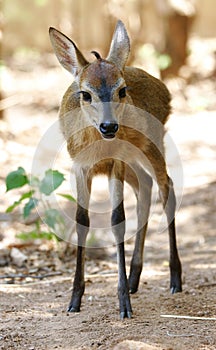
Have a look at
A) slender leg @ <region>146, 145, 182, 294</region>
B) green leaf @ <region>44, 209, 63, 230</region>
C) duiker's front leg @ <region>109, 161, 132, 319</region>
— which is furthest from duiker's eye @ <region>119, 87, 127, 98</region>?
green leaf @ <region>44, 209, 63, 230</region>

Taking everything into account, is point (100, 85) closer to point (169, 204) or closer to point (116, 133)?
point (116, 133)

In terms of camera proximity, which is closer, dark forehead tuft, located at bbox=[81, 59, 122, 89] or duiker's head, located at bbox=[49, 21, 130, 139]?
duiker's head, located at bbox=[49, 21, 130, 139]

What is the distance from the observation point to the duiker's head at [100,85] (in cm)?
476

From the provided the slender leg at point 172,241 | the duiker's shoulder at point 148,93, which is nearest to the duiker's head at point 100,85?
the duiker's shoulder at point 148,93

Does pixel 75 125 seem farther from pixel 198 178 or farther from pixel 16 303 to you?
pixel 198 178

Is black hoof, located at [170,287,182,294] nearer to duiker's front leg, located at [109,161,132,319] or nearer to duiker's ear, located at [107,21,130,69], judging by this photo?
duiker's front leg, located at [109,161,132,319]

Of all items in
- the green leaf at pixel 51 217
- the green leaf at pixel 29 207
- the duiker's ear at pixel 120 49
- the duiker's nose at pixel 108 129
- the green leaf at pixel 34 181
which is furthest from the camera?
the green leaf at pixel 51 217

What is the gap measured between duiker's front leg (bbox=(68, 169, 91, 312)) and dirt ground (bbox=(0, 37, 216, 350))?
0.40 ft

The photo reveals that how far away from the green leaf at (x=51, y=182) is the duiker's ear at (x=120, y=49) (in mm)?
1420

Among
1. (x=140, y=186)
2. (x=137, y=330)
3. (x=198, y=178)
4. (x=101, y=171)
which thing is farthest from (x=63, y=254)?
(x=198, y=178)

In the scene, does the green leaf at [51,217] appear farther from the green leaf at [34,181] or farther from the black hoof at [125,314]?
the black hoof at [125,314]

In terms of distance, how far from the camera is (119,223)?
5.21 meters

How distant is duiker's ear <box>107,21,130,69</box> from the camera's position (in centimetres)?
525

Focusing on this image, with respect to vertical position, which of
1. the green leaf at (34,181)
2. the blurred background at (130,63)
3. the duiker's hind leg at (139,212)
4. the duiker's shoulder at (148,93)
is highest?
the blurred background at (130,63)
